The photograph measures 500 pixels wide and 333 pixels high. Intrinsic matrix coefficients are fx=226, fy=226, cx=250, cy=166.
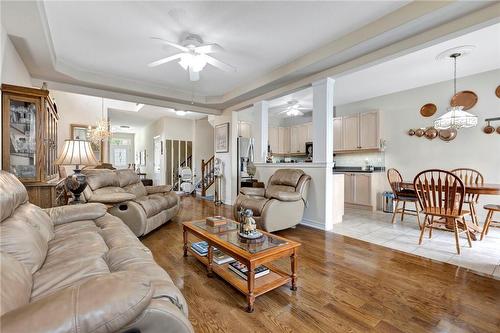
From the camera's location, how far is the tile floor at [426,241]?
2363mm

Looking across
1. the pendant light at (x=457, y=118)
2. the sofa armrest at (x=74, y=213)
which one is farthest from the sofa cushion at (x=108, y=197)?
the pendant light at (x=457, y=118)

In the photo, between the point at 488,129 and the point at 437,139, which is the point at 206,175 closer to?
the point at 437,139

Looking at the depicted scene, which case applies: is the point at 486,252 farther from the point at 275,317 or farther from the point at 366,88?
the point at 366,88

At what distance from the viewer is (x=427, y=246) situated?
2.80m

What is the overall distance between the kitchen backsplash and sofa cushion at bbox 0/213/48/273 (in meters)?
5.89

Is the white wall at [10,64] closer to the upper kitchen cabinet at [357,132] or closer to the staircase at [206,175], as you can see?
the staircase at [206,175]

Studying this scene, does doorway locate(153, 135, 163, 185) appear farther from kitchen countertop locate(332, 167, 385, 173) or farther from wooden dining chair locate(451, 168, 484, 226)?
wooden dining chair locate(451, 168, 484, 226)

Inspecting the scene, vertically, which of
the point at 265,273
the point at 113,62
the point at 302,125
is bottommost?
the point at 265,273

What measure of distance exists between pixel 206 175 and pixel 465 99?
20.8 feet

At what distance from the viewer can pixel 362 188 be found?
508cm

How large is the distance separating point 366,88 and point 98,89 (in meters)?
5.33

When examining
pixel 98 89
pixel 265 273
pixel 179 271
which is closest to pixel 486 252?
pixel 265 273

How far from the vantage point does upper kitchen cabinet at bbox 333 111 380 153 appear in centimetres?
518

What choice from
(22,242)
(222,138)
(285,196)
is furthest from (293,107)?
(22,242)
